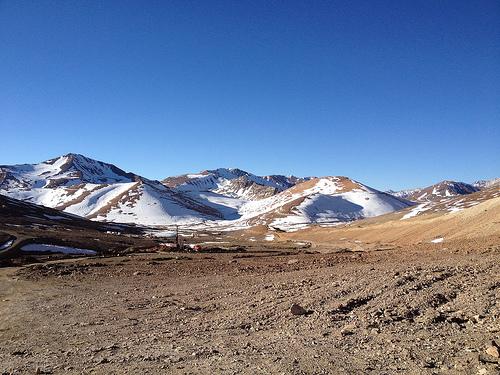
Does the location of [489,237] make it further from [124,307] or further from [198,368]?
[198,368]

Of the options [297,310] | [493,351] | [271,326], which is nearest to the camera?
[493,351]

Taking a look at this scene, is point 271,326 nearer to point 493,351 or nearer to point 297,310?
point 297,310

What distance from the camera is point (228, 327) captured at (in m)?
14.9

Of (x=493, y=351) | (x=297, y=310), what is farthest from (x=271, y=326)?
(x=493, y=351)

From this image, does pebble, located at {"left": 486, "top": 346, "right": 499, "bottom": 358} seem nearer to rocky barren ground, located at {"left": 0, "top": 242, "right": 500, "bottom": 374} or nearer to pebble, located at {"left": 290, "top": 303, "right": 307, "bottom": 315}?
rocky barren ground, located at {"left": 0, "top": 242, "right": 500, "bottom": 374}

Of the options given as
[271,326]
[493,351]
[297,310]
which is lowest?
[271,326]

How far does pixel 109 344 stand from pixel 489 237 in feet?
118

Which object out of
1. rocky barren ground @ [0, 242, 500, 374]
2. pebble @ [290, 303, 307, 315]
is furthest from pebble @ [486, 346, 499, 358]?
pebble @ [290, 303, 307, 315]

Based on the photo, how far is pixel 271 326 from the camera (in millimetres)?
14555

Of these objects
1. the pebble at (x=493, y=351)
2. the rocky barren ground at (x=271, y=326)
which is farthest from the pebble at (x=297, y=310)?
the pebble at (x=493, y=351)

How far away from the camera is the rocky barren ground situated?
10445mm

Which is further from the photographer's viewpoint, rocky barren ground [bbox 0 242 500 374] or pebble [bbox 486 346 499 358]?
rocky barren ground [bbox 0 242 500 374]

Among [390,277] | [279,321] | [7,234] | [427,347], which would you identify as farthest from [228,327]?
[7,234]

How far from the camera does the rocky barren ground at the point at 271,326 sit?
10.4 meters
